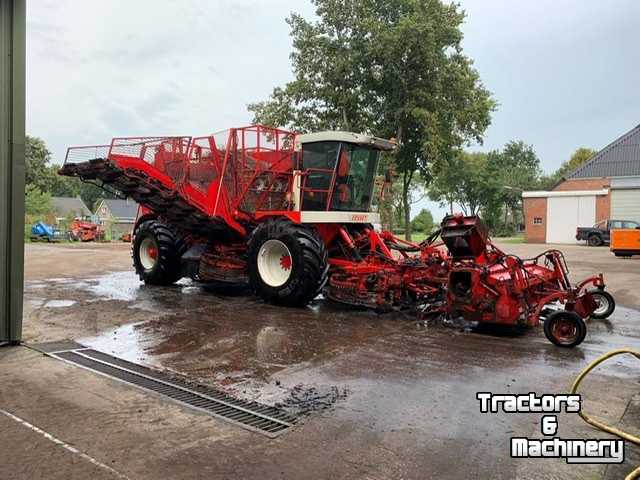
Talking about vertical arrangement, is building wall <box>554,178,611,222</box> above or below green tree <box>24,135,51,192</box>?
below

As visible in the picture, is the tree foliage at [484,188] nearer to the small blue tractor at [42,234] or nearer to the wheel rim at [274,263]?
the small blue tractor at [42,234]

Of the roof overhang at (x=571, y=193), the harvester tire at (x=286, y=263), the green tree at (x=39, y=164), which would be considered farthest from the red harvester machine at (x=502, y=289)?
the green tree at (x=39, y=164)

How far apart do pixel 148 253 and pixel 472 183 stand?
51465mm

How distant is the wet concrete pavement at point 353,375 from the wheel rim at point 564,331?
A: 19cm

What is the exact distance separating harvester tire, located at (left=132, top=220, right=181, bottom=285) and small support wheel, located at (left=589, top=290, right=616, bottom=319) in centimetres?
815

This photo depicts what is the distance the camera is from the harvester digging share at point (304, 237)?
723cm

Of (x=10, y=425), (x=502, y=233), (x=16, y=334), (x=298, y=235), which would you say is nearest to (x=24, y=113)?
(x=16, y=334)

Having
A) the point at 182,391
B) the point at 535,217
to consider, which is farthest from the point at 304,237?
the point at 535,217

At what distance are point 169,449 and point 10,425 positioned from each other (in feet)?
4.36

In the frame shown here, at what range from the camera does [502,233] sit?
195ft

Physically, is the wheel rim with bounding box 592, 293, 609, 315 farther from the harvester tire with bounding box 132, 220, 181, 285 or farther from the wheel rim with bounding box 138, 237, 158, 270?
the wheel rim with bounding box 138, 237, 158, 270

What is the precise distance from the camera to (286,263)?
31.6 ft

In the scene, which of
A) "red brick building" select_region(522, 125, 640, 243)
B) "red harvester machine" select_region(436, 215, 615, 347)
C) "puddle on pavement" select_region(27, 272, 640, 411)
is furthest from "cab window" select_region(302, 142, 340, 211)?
"red brick building" select_region(522, 125, 640, 243)

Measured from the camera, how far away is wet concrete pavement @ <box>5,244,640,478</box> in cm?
355
